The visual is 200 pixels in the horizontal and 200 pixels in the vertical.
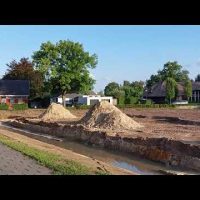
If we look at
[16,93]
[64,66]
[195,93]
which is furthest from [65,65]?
[195,93]

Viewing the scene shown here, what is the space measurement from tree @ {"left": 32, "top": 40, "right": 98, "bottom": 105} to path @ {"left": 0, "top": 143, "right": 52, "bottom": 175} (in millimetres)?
46595

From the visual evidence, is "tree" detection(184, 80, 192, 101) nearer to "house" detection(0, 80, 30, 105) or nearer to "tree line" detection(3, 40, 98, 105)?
"tree line" detection(3, 40, 98, 105)

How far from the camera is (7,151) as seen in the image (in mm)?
15344

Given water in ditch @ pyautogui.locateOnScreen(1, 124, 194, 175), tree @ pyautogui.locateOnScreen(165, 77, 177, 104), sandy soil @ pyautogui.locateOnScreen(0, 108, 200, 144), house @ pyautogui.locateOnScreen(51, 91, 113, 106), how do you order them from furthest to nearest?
tree @ pyautogui.locateOnScreen(165, 77, 177, 104)
house @ pyautogui.locateOnScreen(51, 91, 113, 106)
sandy soil @ pyautogui.locateOnScreen(0, 108, 200, 144)
water in ditch @ pyautogui.locateOnScreen(1, 124, 194, 175)

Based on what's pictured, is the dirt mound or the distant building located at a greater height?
the distant building

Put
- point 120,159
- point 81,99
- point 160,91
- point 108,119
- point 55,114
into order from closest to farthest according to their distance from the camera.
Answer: point 120,159
point 108,119
point 55,114
point 81,99
point 160,91

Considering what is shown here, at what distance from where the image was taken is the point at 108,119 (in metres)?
29.0

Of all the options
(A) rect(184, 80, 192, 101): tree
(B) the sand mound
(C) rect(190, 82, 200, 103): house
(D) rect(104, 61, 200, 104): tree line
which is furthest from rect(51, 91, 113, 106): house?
(B) the sand mound

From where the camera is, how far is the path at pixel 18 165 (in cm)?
1043

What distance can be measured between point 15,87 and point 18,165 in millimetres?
54377

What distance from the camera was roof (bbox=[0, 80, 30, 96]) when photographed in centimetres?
6406

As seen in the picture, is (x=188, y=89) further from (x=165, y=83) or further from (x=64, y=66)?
(x=64, y=66)
